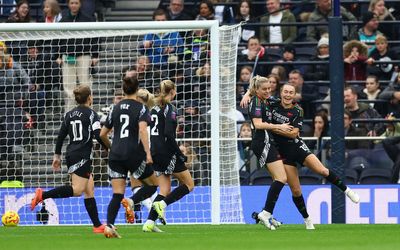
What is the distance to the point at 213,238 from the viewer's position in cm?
1470

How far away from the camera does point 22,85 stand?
19953 millimetres

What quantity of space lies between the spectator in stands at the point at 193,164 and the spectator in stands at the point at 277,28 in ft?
14.9

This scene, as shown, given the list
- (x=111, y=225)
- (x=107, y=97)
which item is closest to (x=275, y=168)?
(x=111, y=225)

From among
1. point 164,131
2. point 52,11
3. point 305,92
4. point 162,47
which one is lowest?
point 164,131

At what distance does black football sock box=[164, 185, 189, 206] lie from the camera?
16.8 metres

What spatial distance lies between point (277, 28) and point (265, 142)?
25.5 feet

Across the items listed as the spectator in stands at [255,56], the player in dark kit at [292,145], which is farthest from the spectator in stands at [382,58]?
the player in dark kit at [292,145]

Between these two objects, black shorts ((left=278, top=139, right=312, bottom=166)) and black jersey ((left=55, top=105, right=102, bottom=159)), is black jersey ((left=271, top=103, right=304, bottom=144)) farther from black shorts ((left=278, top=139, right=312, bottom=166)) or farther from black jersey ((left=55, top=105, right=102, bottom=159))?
black jersey ((left=55, top=105, right=102, bottom=159))

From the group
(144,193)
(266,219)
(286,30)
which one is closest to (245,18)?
(286,30)

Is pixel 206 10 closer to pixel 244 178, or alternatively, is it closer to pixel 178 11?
pixel 178 11

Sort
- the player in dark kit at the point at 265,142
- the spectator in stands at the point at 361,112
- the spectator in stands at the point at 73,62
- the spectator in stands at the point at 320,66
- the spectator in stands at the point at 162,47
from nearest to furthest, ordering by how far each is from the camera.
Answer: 1. the player in dark kit at the point at 265,142
2. the spectator in stands at the point at 73,62
3. the spectator in stands at the point at 162,47
4. the spectator in stands at the point at 361,112
5. the spectator in stands at the point at 320,66

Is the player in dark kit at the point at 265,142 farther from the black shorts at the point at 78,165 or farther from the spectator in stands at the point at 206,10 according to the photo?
the spectator in stands at the point at 206,10

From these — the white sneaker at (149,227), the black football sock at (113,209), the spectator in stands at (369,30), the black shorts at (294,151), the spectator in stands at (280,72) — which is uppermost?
the spectator in stands at (369,30)

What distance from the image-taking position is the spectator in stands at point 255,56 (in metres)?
22.8
